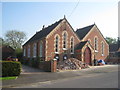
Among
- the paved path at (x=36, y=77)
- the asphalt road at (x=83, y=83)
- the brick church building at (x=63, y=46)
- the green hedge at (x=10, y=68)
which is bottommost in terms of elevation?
the paved path at (x=36, y=77)

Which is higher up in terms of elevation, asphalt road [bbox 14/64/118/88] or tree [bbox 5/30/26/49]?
tree [bbox 5/30/26/49]

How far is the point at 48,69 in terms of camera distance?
68.1 feet

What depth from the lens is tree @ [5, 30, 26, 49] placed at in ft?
194

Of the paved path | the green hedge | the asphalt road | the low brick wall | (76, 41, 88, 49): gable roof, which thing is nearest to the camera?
the asphalt road

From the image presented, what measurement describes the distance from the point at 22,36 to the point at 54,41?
37.0 m

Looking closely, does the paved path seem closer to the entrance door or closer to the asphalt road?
the asphalt road

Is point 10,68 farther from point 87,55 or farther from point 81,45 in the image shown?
point 87,55

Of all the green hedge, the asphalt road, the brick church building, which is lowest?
the asphalt road

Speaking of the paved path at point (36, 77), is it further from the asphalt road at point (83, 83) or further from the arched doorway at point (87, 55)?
the arched doorway at point (87, 55)

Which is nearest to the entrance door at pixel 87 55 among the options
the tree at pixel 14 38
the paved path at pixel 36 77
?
the paved path at pixel 36 77

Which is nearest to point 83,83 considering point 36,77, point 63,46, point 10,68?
point 36,77

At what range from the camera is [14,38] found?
197ft

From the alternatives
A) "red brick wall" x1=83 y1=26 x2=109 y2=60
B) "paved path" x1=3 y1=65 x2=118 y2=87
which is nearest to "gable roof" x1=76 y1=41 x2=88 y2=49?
"red brick wall" x1=83 y1=26 x2=109 y2=60

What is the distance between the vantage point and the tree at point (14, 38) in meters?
→ 59.1
